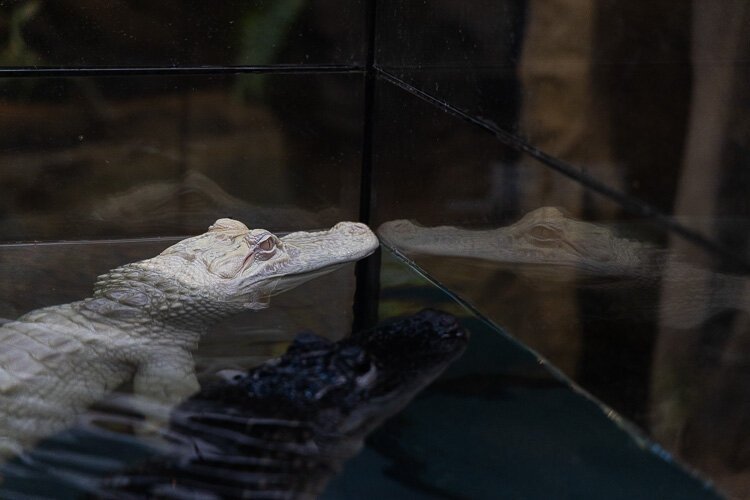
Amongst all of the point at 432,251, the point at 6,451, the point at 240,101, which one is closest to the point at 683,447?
the point at 432,251

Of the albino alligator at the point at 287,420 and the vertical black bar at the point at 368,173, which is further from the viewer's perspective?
the vertical black bar at the point at 368,173

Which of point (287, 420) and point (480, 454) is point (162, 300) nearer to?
point (287, 420)

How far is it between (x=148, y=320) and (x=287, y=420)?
930 mm

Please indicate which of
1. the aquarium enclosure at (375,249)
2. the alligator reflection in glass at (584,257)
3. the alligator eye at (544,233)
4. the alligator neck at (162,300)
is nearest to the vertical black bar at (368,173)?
the aquarium enclosure at (375,249)

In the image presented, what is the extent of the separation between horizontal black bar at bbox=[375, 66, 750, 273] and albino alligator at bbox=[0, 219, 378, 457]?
619 mm

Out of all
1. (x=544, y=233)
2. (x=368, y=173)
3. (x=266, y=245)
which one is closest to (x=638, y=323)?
(x=544, y=233)

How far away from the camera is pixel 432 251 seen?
2854mm

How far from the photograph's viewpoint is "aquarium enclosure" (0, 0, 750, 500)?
1.76 meters

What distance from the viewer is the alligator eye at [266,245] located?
9.18ft

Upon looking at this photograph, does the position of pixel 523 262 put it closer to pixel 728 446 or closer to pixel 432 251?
pixel 432 251

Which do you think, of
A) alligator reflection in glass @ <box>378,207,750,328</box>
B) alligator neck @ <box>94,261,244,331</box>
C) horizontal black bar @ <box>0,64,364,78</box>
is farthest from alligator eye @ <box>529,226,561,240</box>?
horizontal black bar @ <box>0,64,364,78</box>

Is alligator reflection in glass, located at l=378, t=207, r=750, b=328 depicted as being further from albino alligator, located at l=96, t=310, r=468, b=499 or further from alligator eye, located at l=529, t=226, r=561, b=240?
albino alligator, located at l=96, t=310, r=468, b=499

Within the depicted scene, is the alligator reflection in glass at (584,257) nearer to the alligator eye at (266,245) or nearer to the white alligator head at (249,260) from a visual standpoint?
the white alligator head at (249,260)

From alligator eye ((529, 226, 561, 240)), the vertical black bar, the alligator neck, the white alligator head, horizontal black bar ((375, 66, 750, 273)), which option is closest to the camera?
horizontal black bar ((375, 66, 750, 273))
